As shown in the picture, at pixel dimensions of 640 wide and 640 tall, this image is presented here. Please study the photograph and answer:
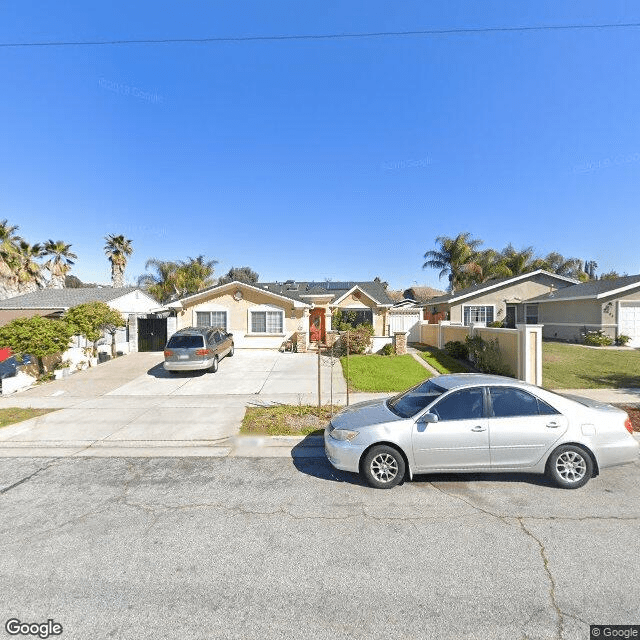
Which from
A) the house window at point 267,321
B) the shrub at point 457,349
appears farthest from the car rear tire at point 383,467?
the house window at point 267,321

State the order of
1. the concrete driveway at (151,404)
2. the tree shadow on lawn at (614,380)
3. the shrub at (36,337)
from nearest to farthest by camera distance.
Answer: the concrete driveway at (151,404), the tree shadow on lawn at (614,380), the shrub at (36,337)

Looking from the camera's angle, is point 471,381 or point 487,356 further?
point 487,356

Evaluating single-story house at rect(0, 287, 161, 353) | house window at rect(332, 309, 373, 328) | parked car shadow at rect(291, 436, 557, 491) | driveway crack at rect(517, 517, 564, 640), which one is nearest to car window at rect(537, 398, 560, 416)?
parked car shadow at rect(291, 436, 557, 491)

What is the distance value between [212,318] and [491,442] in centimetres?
1767

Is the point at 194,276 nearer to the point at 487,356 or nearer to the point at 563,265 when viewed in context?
the point at 487,356

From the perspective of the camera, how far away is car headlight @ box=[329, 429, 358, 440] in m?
4.75

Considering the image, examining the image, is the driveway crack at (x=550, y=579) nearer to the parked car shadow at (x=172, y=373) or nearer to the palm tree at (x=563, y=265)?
the parked car shadow at (x=172, y=373)

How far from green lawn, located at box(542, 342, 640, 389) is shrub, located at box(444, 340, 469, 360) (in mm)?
3058

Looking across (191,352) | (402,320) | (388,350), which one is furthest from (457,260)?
(191,352)

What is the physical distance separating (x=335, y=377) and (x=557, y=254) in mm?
44315

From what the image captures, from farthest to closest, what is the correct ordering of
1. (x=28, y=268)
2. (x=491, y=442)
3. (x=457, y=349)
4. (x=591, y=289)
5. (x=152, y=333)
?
(x=28, y=268), (x=591, y=289), (x=152, y=333), (x=457, y=349), (x=491, y=442)

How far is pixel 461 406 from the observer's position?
189 inches

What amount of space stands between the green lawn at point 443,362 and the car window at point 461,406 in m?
8.90

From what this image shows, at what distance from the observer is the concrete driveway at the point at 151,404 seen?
253 inches
